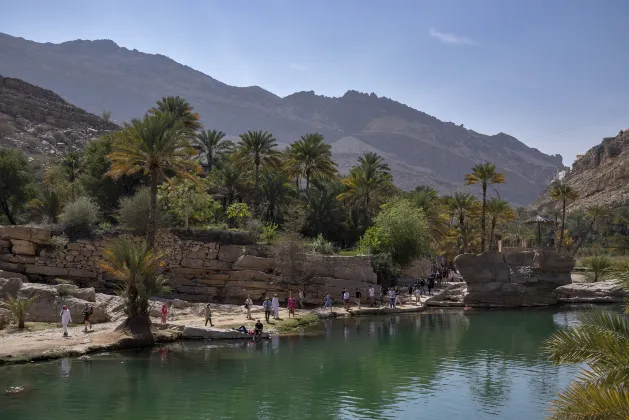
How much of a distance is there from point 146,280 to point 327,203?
24338 mm

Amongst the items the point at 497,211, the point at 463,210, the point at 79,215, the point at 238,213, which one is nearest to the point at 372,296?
the point at 238,213

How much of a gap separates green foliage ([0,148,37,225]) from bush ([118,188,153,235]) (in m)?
9.43

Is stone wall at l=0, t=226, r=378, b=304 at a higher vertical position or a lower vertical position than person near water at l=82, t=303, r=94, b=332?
higher

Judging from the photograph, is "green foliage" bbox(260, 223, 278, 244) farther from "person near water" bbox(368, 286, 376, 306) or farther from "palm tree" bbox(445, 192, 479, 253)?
"palm tree" bbox(445, 192, 479, 253)

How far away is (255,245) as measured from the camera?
3616 centimetres

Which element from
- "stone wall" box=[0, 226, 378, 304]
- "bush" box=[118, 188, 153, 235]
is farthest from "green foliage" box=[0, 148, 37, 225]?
"bush" box=[118, 188, 153, 235]

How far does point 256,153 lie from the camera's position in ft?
145

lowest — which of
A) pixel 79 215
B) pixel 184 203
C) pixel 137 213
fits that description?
pixel 79 215

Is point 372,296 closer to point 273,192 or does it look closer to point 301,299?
point 301,299

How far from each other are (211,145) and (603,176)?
66.3 meters

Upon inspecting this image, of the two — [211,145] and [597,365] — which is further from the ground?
[211,145]

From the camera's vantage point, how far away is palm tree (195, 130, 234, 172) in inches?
2083

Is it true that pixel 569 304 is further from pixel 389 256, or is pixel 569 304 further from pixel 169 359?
pixel 169 359

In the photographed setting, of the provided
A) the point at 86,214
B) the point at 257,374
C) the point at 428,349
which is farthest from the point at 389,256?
the point at 257,374
